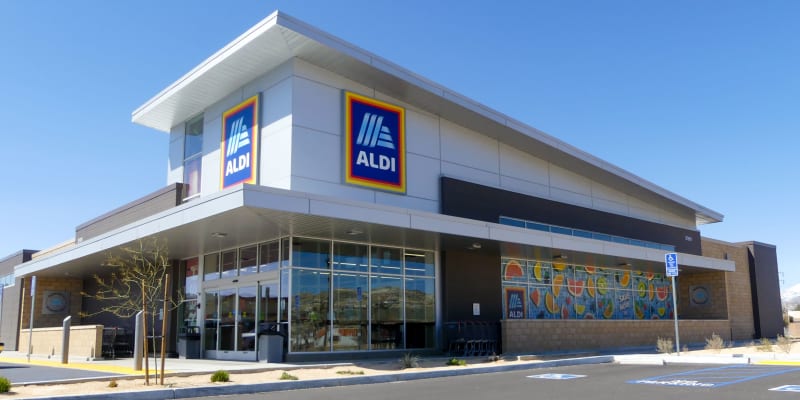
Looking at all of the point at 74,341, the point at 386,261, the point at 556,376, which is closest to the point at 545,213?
the point at 386,261

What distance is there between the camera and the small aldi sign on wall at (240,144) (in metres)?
21.9

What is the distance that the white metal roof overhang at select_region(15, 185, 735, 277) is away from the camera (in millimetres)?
17031

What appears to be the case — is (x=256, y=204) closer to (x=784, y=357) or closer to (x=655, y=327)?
(x=784, y=357)

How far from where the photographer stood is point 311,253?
20.8m

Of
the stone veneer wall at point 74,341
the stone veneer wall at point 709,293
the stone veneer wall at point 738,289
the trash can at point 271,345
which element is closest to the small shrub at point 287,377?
the trash can at point 271,345

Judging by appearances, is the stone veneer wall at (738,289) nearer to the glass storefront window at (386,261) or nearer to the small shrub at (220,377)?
the glass storefront window at (386,261)

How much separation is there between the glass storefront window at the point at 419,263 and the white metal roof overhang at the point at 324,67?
200 inches

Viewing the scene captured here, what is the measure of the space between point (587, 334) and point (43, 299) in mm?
24139

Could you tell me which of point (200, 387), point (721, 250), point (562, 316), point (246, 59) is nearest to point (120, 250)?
point (246, 59)

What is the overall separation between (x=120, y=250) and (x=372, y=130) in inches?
366

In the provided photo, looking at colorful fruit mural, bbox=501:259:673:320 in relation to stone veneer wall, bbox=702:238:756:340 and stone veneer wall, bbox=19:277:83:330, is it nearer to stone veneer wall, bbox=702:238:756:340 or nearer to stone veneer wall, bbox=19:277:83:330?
stone veneer wall, bbox=702:238:756:340

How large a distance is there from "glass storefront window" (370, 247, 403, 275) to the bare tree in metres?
6.18

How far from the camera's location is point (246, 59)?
2134 centimetres

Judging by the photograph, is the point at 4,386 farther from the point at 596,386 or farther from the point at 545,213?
the point at 545,213
